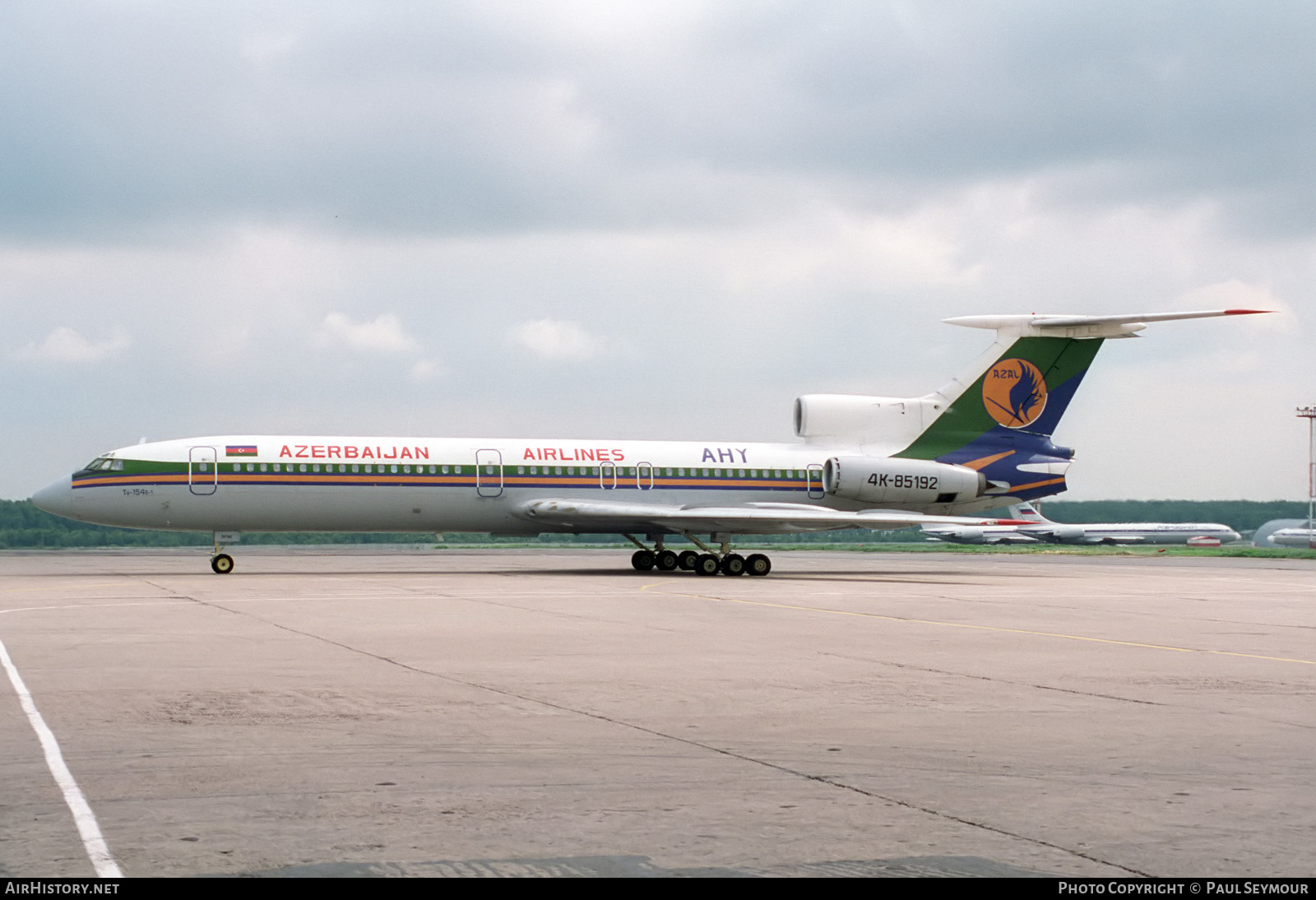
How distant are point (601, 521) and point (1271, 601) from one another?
1766 cm

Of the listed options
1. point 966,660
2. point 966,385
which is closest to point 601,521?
point 966,385

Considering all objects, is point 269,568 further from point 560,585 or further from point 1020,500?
point 1020,500

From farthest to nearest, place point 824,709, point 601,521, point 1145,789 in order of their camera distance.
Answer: point 601,521, point 824,709, point 1145,789

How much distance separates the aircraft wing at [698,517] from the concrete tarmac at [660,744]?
15677 millimetres

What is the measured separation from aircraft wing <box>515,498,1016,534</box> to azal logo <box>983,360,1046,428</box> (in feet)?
16.7

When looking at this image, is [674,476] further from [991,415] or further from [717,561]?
[991,415]

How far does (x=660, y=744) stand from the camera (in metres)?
9.16

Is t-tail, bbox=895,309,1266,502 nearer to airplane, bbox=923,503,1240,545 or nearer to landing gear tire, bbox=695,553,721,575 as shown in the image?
landing gear tire, bbox=695,553,721,575

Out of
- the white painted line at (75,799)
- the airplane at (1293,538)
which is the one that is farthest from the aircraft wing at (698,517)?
the airplane at (1293,538)

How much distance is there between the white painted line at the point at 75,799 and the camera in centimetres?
590

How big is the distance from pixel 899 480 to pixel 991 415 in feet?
12.9

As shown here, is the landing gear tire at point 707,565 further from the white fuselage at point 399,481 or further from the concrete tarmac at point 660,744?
the concrete tarmac at point 660,744

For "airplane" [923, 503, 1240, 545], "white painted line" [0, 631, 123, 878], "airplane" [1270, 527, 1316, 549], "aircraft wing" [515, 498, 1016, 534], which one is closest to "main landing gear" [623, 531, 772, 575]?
"aircraft wing" [515, 498, 1016, 534]

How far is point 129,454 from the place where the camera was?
116 ft
